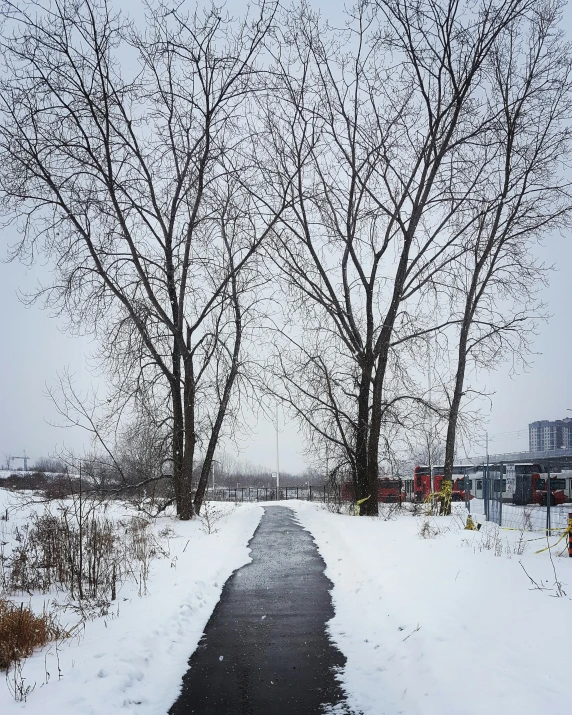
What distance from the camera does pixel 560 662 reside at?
195 inches

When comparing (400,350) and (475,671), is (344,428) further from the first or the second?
(475,671)

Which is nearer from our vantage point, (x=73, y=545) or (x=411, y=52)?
(x=73, y=545)

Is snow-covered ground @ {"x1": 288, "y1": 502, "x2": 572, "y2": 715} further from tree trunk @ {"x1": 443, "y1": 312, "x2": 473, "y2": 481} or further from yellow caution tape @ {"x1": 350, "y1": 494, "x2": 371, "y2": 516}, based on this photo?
tree trunk @ {"x1": 443, "y1": 312, "x2": 473, "y2": 481}

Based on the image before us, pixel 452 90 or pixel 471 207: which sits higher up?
pixel 452 90

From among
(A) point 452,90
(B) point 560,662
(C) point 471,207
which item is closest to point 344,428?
(C) point 471,207

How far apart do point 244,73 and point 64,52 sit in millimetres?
5053

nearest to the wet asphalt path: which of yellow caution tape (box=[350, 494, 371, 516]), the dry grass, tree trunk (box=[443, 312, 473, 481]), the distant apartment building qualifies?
the dry grass

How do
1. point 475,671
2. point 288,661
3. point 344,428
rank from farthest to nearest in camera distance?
1. point 344,428
2. point 288,661
3. point 475,671

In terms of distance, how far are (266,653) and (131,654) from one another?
Answer: 1.44 m

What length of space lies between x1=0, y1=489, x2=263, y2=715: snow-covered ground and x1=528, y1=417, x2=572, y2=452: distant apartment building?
86696 mm

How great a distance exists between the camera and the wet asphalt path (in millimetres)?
4938

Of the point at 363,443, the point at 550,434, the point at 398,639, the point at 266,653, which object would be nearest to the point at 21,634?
the point at 266,653

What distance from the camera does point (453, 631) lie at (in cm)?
595

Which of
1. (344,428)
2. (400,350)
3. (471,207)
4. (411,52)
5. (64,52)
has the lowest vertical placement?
(344,428)
